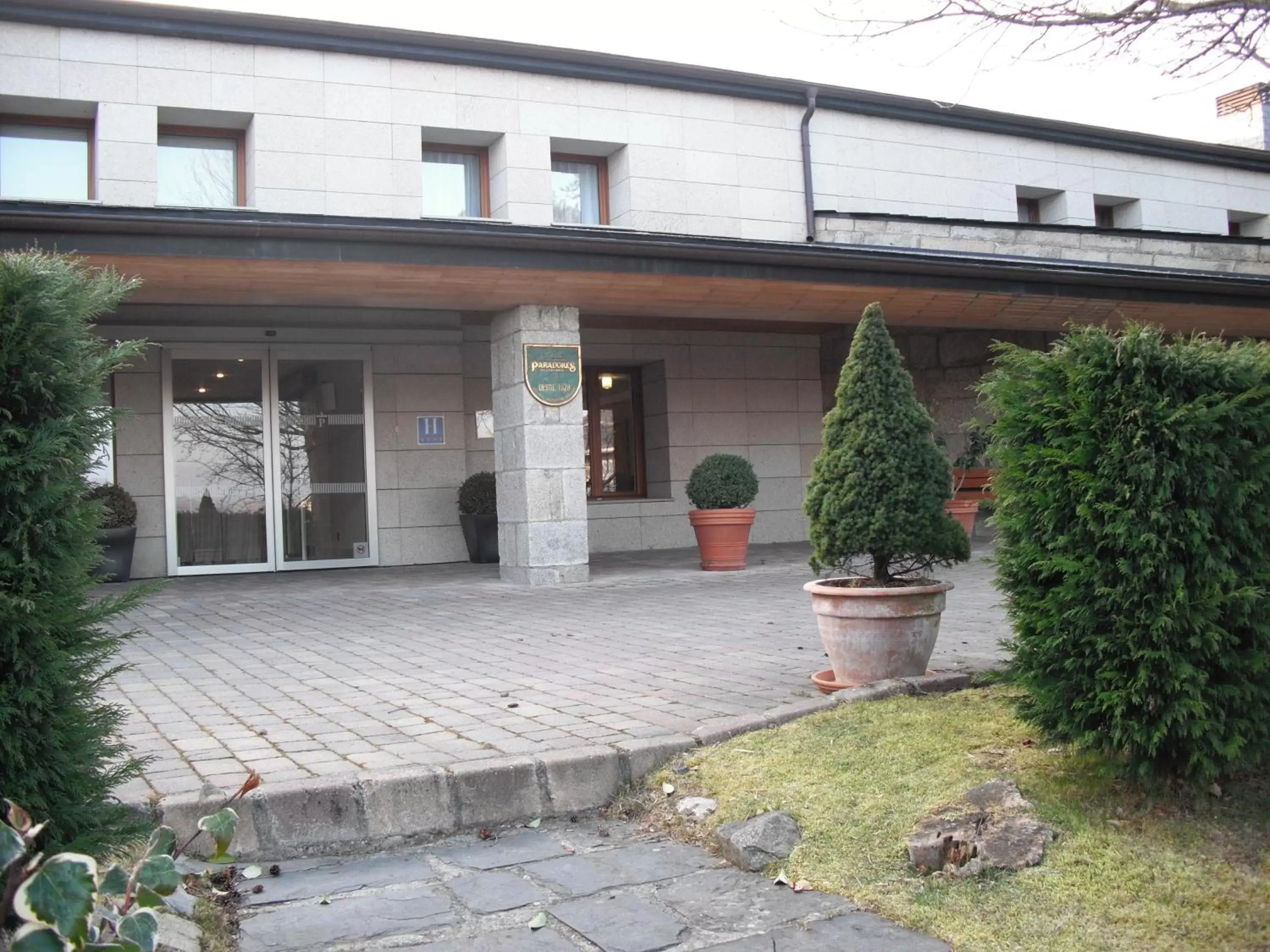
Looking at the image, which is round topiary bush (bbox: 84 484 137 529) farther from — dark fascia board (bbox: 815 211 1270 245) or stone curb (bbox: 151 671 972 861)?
dark fascia board (bbox: 815 211 1270 245)

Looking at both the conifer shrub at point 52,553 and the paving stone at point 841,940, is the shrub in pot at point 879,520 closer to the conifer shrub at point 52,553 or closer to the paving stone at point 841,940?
the paving stone at point 841,940

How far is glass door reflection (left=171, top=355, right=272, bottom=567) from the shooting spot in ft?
44.5

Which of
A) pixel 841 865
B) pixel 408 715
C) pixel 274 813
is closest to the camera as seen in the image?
pixel 841 865

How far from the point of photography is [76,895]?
2102 mm

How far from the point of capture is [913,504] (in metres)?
5.59

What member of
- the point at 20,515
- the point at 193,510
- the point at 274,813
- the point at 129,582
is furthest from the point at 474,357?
the point at 20,515

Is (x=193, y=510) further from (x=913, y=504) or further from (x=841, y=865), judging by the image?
(x=841, y=865)

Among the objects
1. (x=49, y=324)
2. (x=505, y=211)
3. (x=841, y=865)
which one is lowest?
(x=841, y=865)

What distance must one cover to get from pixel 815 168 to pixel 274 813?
13.1 metres

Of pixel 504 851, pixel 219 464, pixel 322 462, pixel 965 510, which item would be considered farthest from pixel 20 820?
pixel 965 510

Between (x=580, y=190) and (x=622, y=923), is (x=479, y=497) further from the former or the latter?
(x=622, y=923)

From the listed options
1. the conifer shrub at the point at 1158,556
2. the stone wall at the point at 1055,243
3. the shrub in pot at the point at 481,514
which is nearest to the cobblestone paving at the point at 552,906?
the conifer shrub at the point at 1158,556

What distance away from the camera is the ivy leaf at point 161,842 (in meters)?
2.58

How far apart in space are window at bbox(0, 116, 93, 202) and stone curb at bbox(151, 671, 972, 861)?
33.5 feet
